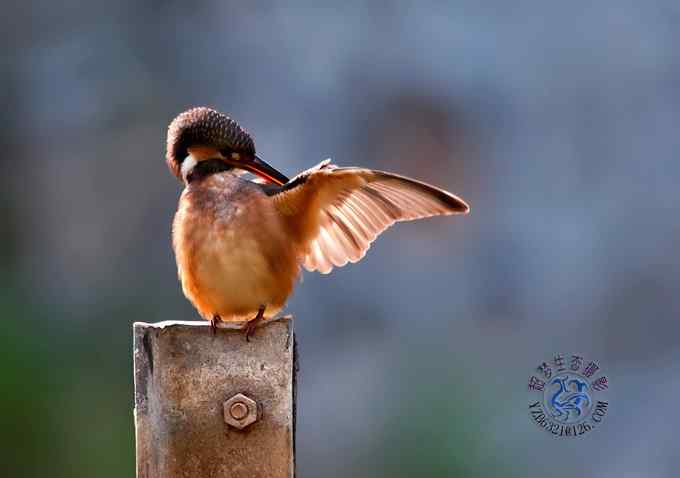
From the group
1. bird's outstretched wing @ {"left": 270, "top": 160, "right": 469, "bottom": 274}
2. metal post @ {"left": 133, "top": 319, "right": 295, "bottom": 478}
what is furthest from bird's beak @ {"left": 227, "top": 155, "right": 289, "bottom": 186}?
metal post @ {"left": 133, "top": 319, "right": 295, "bottom": 478}

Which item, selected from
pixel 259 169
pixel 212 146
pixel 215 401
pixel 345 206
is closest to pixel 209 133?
pixel 212 146

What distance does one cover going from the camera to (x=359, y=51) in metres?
5.54

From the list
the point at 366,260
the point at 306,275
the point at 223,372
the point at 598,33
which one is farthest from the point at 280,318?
the point at 598,33

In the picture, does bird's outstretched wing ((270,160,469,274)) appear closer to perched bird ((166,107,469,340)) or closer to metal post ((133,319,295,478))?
perched bird ((166,107,469,340))

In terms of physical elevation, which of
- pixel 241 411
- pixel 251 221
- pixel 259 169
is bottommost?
pixel 241 411

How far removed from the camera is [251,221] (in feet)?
7.84

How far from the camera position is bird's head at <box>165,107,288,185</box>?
248 centimetres

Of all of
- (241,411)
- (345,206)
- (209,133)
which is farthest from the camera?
(209,133)

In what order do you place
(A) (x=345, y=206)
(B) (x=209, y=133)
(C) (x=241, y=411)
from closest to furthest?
1. (C) (x=241, y=411)
2. (A) (x=345, y=206)
3. (B) (x=209, y=133)

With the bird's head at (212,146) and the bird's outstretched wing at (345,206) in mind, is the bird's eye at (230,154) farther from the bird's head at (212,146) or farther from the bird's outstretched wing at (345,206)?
the bird's outstretched wing at (345,206)

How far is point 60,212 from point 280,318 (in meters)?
4.07

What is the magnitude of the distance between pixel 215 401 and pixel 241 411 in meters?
0.05

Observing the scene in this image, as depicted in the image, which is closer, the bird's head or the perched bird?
the perched bird

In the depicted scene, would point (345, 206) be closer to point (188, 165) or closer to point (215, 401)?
point (188, 165)
